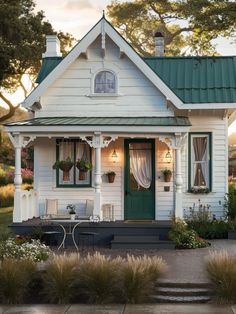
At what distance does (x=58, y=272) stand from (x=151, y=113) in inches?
362

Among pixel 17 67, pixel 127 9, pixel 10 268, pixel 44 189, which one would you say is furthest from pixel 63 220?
pixel 127 9

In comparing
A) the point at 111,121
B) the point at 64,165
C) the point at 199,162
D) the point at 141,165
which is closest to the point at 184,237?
the point at 141,165

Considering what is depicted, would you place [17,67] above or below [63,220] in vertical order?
above

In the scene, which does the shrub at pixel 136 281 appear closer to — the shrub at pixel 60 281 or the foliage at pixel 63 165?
the shrub at pixel 60 281

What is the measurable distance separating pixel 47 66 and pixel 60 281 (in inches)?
442

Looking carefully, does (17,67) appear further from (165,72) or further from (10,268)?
(10,268)

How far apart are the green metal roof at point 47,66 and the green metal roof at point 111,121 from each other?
78.6 inches

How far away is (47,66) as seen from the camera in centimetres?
2208

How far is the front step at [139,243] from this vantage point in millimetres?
17625

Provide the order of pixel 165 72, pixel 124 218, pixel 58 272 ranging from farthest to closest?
pixel 165 72 < pixel 124 218 < pixel 58 272

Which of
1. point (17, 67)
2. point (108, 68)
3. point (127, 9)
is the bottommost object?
point (108, 68)

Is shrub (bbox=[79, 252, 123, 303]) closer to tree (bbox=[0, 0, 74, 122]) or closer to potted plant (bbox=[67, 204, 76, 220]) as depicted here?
potted plant (bbox=[67, 204, 76, 220])

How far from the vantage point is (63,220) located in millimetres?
18734

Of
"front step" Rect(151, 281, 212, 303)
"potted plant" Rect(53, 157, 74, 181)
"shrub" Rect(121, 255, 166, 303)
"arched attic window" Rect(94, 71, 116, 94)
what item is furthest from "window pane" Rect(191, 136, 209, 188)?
"shrub" Rect(121, 255, 166, 303)
